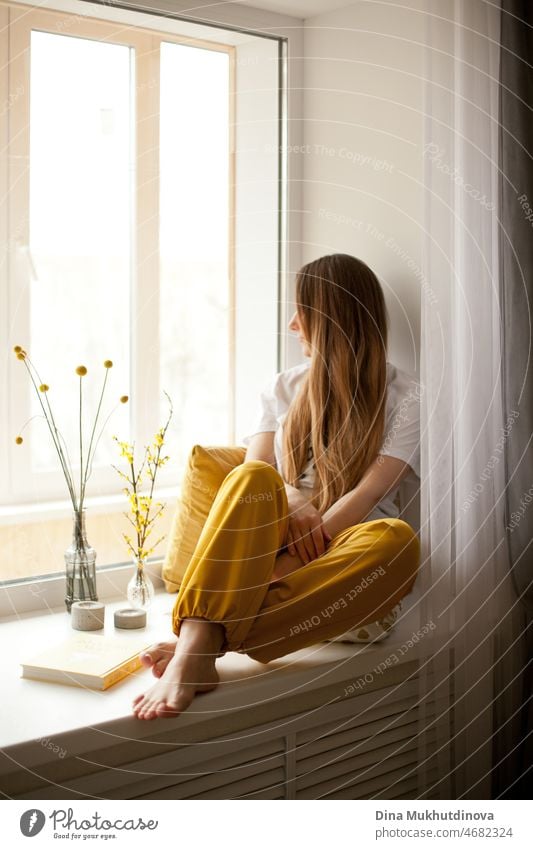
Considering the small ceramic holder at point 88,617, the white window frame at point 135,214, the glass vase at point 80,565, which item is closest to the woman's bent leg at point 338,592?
the small ceramic holder at point 88,617

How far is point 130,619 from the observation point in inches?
70.8

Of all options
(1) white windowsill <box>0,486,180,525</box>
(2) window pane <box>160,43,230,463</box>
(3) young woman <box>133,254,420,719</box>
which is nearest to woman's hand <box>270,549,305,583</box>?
(3) young woman <box>133,254,420,719</box>

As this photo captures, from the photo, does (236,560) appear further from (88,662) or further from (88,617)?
(88,617)

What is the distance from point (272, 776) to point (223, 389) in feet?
3.57

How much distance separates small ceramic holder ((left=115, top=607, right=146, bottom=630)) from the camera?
1.80m

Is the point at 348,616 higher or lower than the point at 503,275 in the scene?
lower

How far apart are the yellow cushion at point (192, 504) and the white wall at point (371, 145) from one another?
483 mm

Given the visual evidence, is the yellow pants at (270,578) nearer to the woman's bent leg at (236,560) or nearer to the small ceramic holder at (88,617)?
the woman's bent leg at (236,560)

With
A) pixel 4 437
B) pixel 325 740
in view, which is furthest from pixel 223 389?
pixel 325 740

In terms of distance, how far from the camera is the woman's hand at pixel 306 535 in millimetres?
1771

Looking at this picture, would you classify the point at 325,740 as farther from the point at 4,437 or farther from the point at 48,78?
the point at 48,78

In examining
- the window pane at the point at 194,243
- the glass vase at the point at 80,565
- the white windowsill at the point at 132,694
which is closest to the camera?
the white windowsill at the point at 132,694

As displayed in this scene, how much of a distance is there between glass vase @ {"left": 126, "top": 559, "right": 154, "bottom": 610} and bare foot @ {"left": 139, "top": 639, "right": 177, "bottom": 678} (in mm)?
312
